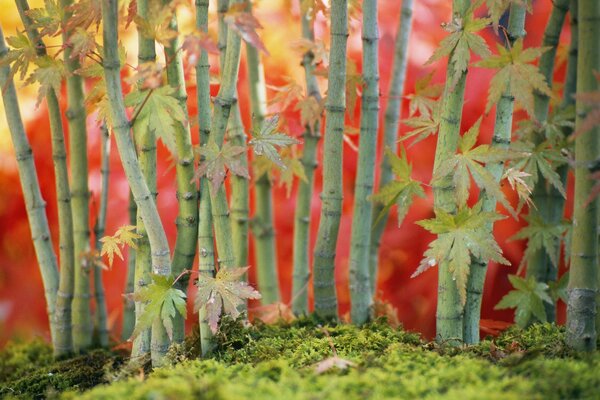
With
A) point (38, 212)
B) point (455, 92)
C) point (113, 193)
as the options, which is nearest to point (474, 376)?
point (455, 92)

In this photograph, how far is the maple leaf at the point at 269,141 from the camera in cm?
126

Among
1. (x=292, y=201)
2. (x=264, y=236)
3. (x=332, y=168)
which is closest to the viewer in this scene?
(x=332, y=168)

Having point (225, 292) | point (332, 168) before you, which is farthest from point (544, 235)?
point (225, 292)

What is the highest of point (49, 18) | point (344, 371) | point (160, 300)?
point (49, 18)

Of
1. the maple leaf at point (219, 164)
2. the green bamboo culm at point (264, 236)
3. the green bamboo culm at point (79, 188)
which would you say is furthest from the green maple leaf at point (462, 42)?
the green bamboo culm at point (79, 188)

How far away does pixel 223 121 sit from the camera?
133 cm

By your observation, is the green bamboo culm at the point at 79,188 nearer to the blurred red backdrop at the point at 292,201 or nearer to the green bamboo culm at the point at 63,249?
Answer: the green bamboo culm at the point at 63,249

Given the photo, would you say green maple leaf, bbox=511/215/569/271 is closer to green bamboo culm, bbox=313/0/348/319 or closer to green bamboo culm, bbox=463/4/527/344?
green bamboo culm, bbox=463/4/527/344

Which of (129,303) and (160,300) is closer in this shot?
(160,300)

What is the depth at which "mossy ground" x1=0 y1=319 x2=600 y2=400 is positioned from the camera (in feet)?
3.40

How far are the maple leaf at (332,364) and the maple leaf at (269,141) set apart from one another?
357 mm

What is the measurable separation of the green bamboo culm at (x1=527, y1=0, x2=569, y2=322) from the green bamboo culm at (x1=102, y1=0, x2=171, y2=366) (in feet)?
2.82

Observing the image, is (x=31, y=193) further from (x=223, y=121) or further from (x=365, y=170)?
(x=365, y=170)

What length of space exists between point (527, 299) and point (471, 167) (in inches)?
18.6
